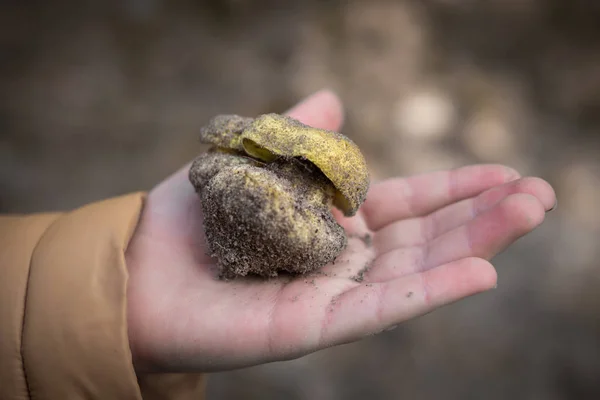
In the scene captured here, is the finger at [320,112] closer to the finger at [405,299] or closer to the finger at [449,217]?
the finger at [449,217]

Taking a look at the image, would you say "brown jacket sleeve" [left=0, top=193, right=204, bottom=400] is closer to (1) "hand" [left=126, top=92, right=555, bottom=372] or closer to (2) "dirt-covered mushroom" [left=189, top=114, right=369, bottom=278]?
(1) "hand" [left=126, top=92, right=555, bottom=372]

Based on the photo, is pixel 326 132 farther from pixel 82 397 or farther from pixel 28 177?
pixel 28 177

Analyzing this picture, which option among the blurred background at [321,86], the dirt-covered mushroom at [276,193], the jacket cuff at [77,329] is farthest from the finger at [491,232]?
the blurred background at [321,86]

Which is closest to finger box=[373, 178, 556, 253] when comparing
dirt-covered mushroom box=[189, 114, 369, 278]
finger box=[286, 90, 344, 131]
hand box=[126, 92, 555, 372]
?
hand box=[126, 92, 555, 372]

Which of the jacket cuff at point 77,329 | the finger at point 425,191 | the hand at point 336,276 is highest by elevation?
the finger at point 425,191

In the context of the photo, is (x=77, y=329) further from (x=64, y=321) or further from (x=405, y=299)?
(x=405, y=299)

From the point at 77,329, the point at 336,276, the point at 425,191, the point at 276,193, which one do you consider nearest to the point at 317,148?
the point at 276,193

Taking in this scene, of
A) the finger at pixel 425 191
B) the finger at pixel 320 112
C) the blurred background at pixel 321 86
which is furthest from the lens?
the blurred background at pixel 321 86

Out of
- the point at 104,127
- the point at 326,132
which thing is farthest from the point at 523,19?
the point at 104,127
